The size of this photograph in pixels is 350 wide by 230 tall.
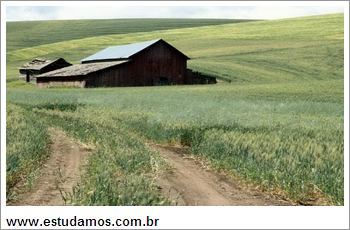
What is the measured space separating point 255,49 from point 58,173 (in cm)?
5343

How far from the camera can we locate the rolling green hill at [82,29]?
255 ft

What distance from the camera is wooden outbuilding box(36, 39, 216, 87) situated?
1746 inches

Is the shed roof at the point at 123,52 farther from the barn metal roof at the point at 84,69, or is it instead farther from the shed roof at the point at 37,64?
the shed roof at the point at 37,64

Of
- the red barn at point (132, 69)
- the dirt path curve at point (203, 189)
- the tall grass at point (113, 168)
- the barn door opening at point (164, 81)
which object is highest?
the red barn at point (132, 69)

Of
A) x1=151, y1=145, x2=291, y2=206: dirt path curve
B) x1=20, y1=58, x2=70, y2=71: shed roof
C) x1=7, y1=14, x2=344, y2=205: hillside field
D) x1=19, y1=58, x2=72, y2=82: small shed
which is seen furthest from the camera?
x1=20, y1=58, x2=70, y2=71: shed roof

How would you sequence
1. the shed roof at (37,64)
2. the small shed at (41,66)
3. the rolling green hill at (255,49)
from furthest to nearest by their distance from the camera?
the shed roof at (37,64) → the small shed at (41,66) → the rolling green hill at (255,49)

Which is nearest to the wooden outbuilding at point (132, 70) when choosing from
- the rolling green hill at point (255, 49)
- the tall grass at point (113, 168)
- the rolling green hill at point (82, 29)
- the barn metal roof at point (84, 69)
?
the barn metal roof at point (84, 69)

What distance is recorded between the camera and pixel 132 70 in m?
44.8

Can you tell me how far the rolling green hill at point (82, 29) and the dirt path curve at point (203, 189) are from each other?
5952 cm

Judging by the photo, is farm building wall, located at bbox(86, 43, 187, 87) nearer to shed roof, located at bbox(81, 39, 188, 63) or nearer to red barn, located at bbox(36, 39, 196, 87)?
red barn, located at bbox(36, 39, 196, 87)

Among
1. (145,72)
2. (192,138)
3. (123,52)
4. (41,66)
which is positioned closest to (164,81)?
(145,72)

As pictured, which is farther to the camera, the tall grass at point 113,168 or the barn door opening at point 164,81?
the barn door opening at point 164,81

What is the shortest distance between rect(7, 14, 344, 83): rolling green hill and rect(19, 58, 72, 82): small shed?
139 centimetres

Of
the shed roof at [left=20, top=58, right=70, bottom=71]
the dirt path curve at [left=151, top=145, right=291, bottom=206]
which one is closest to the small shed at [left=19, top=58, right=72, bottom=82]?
the shed roof at [left=20, top=58, right=70, bottom=71]
